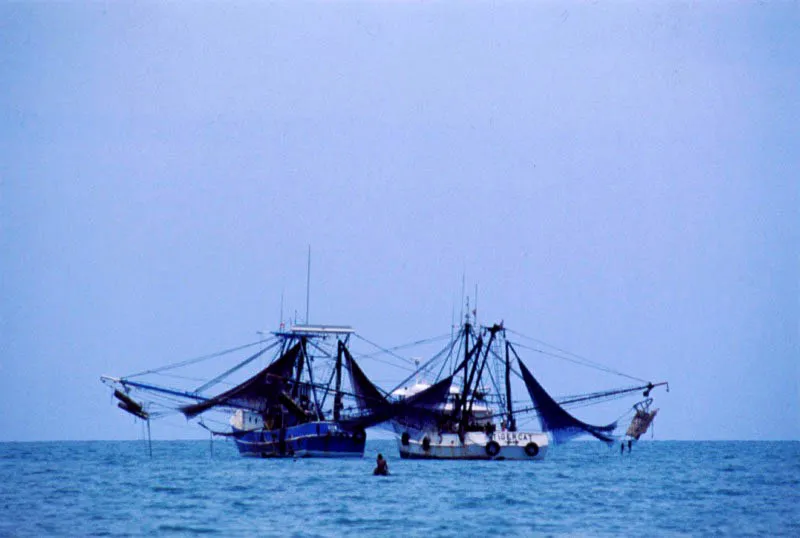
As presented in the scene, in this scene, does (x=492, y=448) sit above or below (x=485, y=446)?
below

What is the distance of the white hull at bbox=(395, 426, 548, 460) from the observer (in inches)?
3319

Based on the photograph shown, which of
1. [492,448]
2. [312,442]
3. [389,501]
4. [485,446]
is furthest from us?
[312,442]

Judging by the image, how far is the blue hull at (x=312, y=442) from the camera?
85875mm

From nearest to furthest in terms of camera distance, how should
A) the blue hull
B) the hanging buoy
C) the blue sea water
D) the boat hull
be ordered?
the blue sea water
the hanging buoy
the boat hull
the blue hull

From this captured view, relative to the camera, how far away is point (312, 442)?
86.0 metres

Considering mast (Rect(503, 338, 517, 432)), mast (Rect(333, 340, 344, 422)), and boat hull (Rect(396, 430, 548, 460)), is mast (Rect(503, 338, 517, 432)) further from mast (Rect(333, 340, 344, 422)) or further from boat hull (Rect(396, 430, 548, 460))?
mast (Rect(333, 340, 344, 422))

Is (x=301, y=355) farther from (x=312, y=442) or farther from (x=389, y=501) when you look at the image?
(x=389, y=501)

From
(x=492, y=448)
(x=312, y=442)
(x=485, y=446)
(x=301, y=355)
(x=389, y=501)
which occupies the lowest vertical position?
(x=389, y=501)

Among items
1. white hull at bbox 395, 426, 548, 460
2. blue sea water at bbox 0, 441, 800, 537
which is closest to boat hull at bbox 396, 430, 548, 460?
white hull at bbox 395, 426, 548, 460

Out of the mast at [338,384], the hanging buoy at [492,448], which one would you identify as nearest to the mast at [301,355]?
the mast at [338,384]

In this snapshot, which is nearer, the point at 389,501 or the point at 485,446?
the point at 389,501

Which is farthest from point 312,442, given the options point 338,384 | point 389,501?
point 389,501

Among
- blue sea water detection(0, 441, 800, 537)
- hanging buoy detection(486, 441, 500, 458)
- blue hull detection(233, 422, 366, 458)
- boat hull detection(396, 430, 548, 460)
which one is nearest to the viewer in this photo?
blue sea water detection(0, 441, 800, 537)

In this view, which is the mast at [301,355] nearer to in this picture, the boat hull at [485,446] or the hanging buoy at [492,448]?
the boat hull at [485,446]
